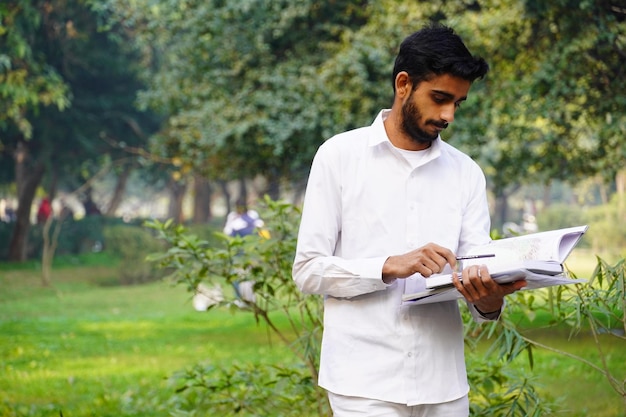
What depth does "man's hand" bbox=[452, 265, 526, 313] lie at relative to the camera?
2594 mm

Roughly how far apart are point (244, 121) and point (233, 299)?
9.36 m

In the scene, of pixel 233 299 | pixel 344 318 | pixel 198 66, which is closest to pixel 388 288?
pixel 344 318

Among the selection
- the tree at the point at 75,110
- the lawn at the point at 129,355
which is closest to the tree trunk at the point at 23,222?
the tree at the point at 75,110

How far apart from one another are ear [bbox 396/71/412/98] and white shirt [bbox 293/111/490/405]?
0.45 feet

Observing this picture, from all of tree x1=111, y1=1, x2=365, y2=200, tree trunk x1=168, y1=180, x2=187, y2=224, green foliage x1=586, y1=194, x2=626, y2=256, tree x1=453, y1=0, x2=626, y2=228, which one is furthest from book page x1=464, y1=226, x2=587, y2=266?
green foliage x1=586, y1=194, x2=626, y2=256

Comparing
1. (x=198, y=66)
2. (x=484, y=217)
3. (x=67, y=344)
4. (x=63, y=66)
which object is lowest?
(x=67, y=344)

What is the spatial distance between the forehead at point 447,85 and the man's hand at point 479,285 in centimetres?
51

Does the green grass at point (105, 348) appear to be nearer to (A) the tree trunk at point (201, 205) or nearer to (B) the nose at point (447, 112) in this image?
(B) the nose at point (447, 112)

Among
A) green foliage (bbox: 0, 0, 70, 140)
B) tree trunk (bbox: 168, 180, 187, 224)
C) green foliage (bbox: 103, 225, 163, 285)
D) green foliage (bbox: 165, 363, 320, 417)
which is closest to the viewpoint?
green foliage (bbox: 165, 363, 320, 417)

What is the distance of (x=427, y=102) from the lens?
2.87 metres

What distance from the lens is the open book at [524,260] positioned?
2.56m

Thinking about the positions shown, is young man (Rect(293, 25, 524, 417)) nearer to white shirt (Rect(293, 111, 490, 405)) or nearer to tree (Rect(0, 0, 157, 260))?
white shirt (Rect(293, 111, 490, 405))

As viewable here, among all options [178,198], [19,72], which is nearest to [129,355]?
[19,72]

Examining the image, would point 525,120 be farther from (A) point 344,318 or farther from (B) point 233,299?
(A) point 344,318
